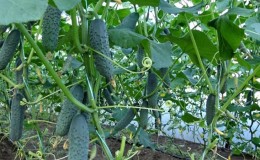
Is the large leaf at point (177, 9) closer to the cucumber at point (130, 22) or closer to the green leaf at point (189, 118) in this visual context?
the cucumber at point (130, 22)

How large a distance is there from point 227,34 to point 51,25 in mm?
576

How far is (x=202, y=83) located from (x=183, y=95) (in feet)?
2.54

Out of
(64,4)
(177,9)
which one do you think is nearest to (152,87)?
(177,9)

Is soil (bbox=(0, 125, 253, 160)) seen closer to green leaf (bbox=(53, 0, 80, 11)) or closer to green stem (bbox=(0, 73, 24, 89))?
green stem (bbox=(0, 73, 24, 89))

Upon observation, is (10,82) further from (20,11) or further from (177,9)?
(20,11)

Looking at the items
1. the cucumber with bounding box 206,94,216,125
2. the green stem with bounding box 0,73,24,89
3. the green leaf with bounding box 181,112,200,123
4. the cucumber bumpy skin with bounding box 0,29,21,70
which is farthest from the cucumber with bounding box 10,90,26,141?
the green leaf with bounding box 181,112,200,123

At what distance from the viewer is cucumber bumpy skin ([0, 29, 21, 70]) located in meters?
1.29

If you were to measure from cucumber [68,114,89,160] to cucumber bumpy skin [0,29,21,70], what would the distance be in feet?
0.99

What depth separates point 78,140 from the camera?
1102 mm

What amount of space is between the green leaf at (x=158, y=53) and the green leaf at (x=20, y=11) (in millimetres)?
841

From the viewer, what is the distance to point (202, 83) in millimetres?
2877

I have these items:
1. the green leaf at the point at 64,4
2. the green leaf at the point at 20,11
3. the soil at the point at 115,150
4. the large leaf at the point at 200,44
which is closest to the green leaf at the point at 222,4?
the large leaf at the point at 200,44

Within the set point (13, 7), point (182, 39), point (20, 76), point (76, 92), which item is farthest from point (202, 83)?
point (13, 7)

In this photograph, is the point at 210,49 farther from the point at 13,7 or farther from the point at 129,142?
the point at 129,142
